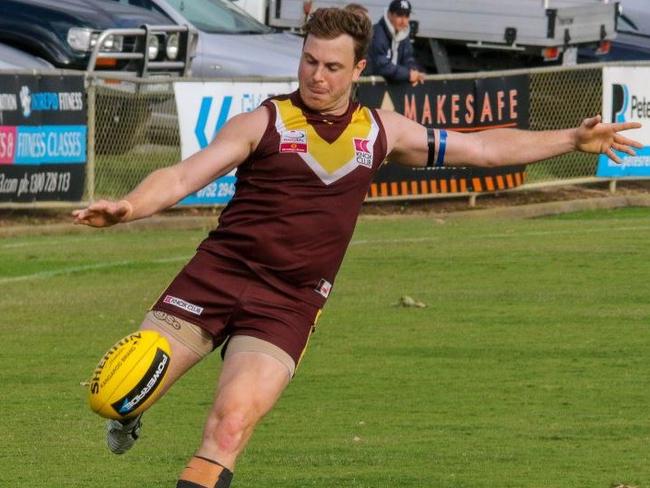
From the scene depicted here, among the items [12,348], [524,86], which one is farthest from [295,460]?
[524,86]

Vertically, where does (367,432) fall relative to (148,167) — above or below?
above

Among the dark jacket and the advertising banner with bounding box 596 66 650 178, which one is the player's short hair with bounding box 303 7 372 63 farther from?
the advertising banner with bounding box 596 66 650 178

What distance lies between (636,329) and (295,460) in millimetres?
4260

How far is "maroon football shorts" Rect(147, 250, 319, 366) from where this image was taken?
262 inches

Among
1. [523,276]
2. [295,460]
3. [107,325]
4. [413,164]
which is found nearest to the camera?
[413,164]

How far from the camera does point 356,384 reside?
34.0ft

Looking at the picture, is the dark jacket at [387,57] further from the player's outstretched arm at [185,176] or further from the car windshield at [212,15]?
the player's outstretched arm at [185,176]

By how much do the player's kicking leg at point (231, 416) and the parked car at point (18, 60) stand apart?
12.8 m

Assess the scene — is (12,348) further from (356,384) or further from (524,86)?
(524,86)

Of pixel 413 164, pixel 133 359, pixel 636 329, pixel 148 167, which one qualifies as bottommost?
pixel 148 167

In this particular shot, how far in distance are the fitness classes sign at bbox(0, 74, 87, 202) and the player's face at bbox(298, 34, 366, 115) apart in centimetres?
1036

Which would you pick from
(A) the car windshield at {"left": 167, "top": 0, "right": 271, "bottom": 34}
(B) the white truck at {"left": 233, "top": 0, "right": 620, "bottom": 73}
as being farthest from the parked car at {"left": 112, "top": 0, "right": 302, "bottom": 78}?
(B) the white truck at {"left": 233, "top": 0, "right": 620, "bottom": 73}

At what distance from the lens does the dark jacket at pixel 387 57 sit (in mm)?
18594

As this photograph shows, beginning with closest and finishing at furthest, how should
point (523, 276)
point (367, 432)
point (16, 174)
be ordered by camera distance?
point (367, 432) < point (523, 276) < point (16, 174)
